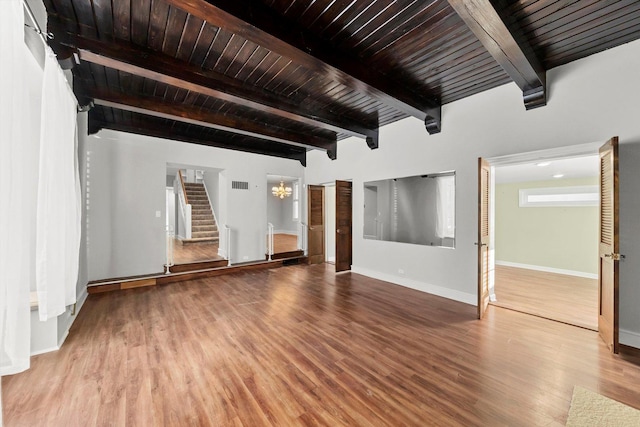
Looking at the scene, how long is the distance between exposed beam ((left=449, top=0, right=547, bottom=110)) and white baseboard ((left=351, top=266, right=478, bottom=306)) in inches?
107

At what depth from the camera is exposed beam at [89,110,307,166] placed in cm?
477

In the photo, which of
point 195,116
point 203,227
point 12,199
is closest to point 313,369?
point 12,199

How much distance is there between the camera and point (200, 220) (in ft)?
28.5

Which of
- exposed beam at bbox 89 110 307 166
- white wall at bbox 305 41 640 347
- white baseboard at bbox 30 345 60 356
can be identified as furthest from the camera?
exposed beam at bbox 89 110 307 166

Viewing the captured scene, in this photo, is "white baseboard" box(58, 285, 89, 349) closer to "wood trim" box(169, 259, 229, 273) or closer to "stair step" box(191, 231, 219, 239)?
"wood trim" box(169, 259, 229, 273)

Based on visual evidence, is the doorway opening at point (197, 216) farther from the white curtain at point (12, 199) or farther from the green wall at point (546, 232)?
the green wall at point (546, 232)

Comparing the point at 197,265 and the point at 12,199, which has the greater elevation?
the point at 12,199

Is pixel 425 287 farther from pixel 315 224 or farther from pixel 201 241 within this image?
pixel 201 241

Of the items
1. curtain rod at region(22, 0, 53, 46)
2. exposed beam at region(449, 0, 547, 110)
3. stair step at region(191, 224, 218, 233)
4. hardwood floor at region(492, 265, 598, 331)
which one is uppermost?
exposed beam at region(449, 0, 547, 110)

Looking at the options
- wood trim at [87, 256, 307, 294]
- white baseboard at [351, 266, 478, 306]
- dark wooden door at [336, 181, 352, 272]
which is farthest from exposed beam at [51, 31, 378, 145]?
wood trim at [87, 256, 307, 294]

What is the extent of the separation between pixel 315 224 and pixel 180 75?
471 centimetres

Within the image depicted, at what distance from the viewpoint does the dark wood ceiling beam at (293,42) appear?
1.97 meters

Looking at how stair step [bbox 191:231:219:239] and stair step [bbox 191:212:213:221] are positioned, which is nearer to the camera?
stair step [bbox 191:231:219:239]

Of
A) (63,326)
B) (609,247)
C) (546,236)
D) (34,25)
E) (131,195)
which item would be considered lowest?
(63,326)
